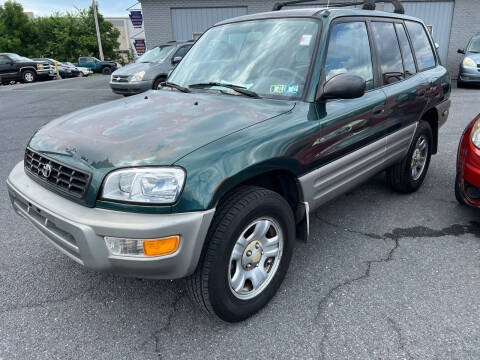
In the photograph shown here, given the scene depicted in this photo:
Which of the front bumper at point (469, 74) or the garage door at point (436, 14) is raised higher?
the garage door at point (436, 14)

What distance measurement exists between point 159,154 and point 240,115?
626mm

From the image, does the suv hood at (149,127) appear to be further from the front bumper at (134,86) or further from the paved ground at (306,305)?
the front bumper at (134,86)

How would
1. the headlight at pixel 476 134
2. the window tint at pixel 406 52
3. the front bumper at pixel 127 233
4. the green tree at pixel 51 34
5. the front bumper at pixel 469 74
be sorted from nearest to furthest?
1. the front bumper at pixel 127 233
2. the headlight at pixel 476 134
3. the window tint at pixel 406 52
4. the front bumper at pixel 469 74
5. the green tree at pixel 51 34

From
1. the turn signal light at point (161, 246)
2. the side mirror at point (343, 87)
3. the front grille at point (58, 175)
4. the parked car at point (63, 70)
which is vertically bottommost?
the parked car at point (63, 70)

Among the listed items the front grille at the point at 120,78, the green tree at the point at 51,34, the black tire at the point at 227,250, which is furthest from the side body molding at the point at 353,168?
the green tree at the point at 51,34

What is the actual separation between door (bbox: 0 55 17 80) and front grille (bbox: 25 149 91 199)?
22068 millimetres

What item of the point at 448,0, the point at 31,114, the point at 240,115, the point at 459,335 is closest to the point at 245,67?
the point at 240,115

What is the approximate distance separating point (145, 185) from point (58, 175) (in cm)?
60

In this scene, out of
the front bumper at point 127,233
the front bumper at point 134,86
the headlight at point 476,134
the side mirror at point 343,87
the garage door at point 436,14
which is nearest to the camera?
the front bumper at point 127,233

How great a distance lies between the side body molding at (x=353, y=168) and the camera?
260 centimetres

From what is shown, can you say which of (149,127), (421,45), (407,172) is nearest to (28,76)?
(421,45)

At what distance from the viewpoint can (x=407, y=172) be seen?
397 cm

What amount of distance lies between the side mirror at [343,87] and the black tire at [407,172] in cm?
169

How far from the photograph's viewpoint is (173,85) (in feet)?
10.5
